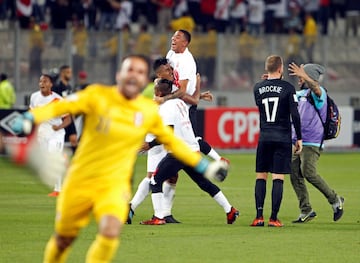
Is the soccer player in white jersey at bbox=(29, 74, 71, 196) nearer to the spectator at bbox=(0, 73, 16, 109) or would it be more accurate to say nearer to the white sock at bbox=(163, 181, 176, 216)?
the white sock at bbox=(163, 181, 176, 216)

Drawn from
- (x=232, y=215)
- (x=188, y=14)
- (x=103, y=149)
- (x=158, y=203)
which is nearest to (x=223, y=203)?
(x=232, y=215)

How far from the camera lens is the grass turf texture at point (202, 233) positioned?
1413cm

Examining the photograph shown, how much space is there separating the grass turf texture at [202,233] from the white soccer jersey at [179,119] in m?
1.18

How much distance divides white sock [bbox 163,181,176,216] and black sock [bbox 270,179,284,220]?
5.12 ft

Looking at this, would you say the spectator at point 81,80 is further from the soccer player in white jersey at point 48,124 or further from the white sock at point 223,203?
the white sock at point 223,203

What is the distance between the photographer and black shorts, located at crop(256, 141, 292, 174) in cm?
1742

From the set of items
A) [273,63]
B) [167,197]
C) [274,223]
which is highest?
[273,63]

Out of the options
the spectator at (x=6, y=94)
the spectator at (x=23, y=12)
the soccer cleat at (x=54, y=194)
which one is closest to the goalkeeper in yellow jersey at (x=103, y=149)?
the soccer cleat at (x=54, y=194)

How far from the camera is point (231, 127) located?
35.8m

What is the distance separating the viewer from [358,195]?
76.6ft

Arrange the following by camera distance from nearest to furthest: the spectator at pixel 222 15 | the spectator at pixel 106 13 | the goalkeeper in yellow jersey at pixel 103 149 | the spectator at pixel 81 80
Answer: the goalkeeper in yellow jersey at pixel 103 149
the spectator at pixel 81 80
the spectator at pixel 106 13
the spectator at pixel 222 15

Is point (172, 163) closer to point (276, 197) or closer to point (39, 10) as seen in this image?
point (276, 197)

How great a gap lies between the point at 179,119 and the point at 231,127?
1832 cm

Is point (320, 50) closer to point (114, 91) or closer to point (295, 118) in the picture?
point (295, 118)
